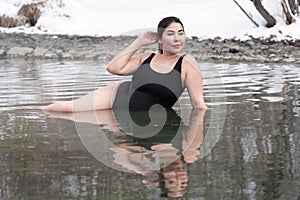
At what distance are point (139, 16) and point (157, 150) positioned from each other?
17.2m

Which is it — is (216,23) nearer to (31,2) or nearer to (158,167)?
(31,2)

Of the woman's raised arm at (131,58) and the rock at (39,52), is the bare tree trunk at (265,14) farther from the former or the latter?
the woman's raised arm at (131,58)

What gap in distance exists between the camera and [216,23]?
19.0 m

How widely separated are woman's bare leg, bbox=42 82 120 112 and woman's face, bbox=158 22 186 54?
2.08ft

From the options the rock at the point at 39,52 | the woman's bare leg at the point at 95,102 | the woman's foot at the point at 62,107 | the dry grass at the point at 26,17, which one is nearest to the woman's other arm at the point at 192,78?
the woman's bare leg at the point at 95,102

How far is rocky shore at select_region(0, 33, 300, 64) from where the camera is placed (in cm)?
1374

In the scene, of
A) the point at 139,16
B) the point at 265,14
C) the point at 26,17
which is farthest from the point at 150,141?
the point at 26,17

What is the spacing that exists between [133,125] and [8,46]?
12511 mm

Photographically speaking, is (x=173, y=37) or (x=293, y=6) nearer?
(x=173, y=37)

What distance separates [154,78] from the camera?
5.98 meters

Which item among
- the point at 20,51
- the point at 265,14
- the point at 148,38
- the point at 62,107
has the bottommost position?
the point at 20,51

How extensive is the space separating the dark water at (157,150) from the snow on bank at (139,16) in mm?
10279

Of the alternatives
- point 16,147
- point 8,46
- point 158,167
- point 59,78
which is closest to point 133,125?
point 16,147

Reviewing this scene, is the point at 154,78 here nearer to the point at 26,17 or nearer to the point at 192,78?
the point at 192,78
